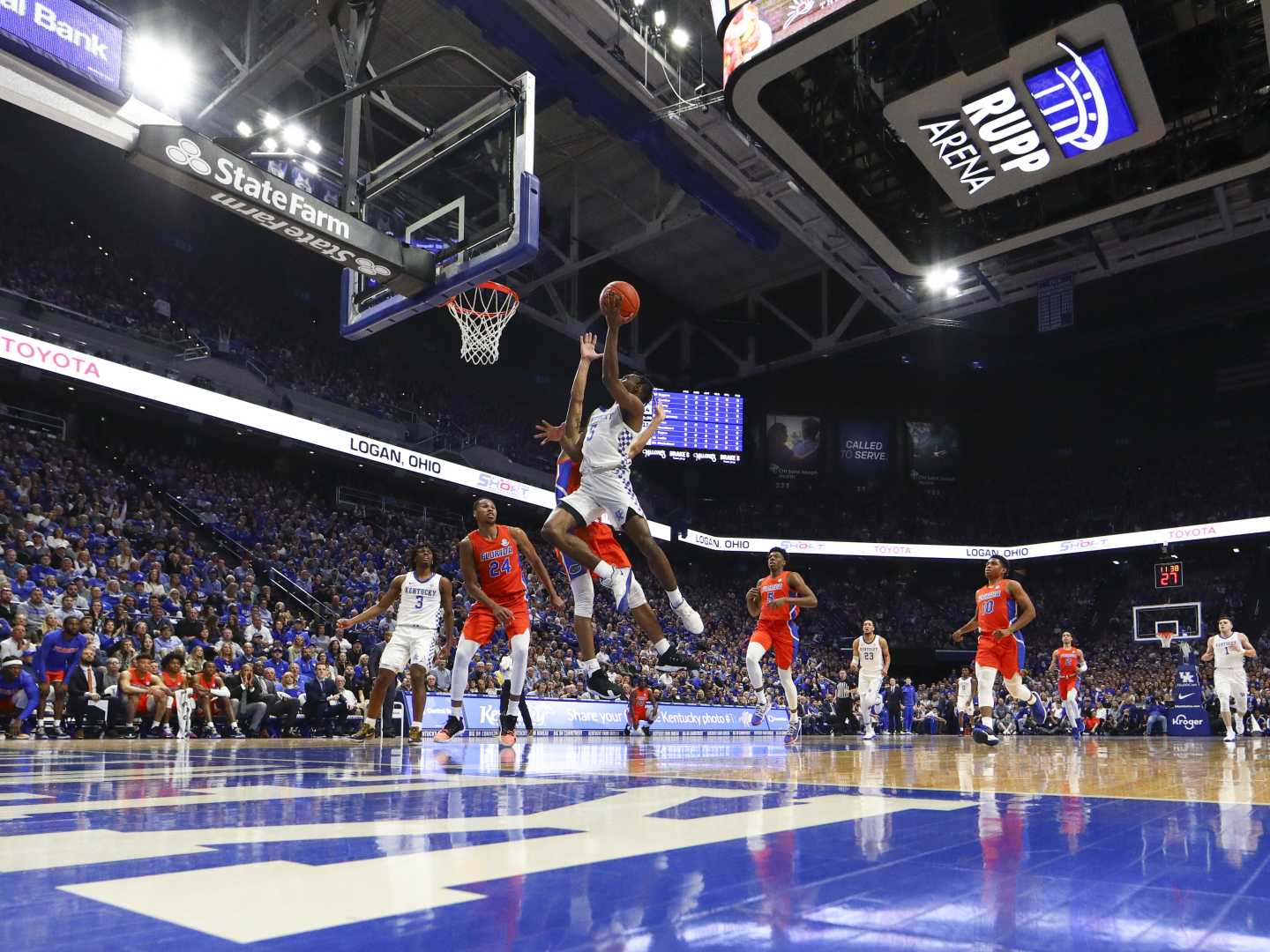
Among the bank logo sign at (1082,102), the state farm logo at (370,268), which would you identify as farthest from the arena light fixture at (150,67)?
the bank logo sign at (1082,102)

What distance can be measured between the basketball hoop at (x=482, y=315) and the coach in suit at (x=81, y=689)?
679 centimetres

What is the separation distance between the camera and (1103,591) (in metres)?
36.4

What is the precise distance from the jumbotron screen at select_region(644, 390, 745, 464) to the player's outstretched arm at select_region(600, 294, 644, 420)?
2438cm

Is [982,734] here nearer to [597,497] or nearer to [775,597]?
[775,597]

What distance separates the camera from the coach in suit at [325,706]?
1347 cm

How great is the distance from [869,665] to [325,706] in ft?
25.3

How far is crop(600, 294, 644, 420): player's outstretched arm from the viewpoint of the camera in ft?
18.3

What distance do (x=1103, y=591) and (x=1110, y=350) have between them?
8989 mm

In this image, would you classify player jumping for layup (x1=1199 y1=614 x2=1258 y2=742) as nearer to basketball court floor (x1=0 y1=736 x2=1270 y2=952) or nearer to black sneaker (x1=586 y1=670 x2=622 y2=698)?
black sneaker (x1=586 y1=670 x2=622 y2=698)

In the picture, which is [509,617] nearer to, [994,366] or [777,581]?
[777,581]

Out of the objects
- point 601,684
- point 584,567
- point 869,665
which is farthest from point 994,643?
point 584,567

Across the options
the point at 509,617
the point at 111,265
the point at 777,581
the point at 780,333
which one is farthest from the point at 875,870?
the point at 780,333

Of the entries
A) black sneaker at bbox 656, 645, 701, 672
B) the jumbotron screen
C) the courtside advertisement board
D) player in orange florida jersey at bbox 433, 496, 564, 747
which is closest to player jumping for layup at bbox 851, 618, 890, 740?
player in orange florida jersey at bbox 433, 496, 564, 747

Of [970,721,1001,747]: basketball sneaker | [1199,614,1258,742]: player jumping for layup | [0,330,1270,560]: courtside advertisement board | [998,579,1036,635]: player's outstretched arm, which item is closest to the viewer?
[998,579,1036,635]: player's outstretched arm
